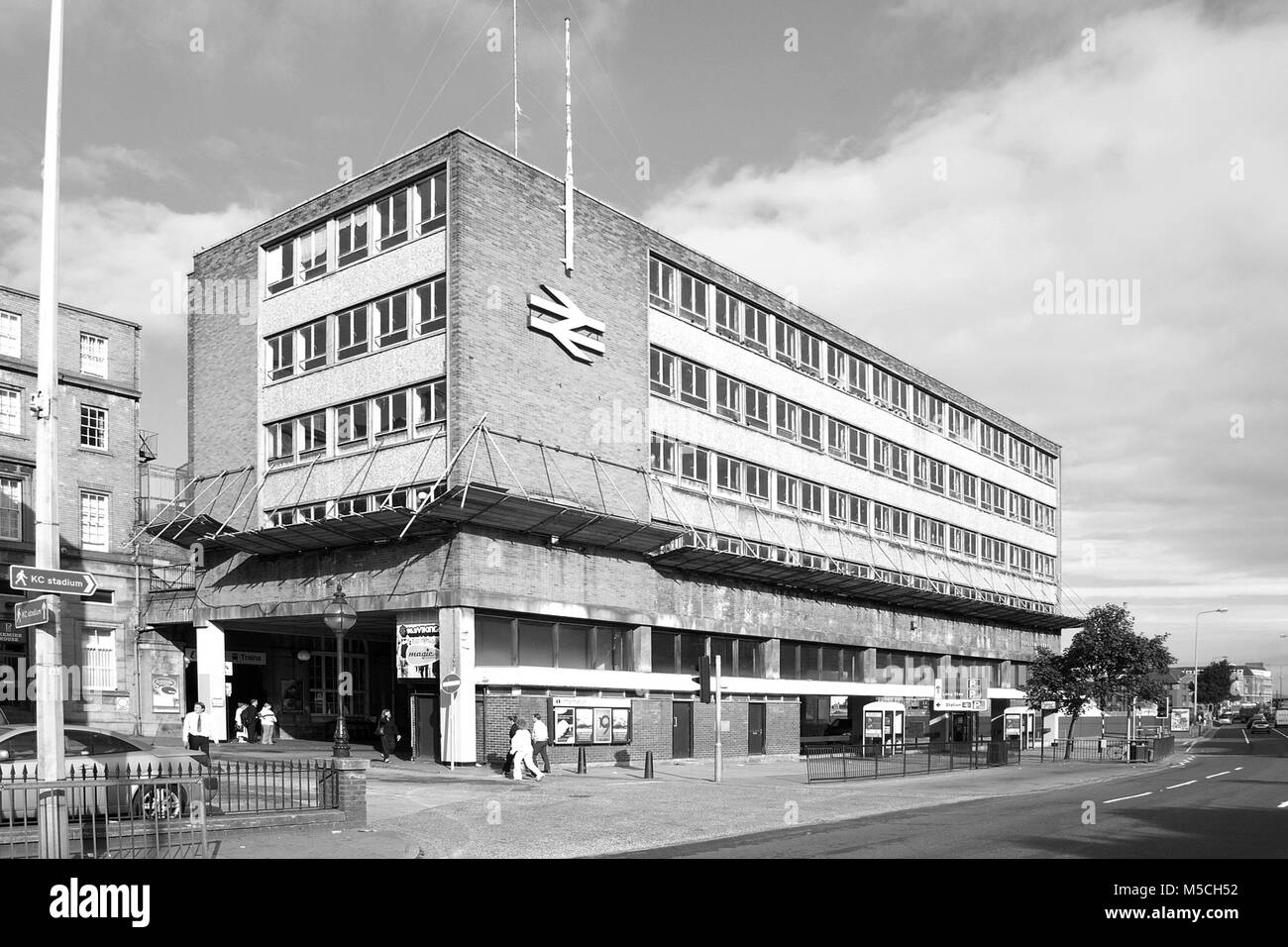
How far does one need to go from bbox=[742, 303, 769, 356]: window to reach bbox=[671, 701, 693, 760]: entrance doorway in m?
14.3

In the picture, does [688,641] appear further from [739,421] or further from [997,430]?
[997,430]

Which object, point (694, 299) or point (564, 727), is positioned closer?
point (564, 727)

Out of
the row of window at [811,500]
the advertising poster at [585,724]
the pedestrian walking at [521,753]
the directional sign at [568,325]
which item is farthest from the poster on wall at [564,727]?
the directional sign at [568,325]

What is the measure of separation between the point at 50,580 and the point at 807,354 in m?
41.9

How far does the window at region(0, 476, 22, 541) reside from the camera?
4031 centimetres

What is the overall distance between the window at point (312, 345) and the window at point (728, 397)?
47.2ft

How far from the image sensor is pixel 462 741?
33906 millimetres

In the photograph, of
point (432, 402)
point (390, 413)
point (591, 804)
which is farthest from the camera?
point (390, 413)

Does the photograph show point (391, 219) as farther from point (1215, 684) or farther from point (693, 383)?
point (1215, 684)

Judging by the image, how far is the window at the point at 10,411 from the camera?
4097 centimetres

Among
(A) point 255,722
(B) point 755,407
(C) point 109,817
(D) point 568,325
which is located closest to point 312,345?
(D) point 568,325

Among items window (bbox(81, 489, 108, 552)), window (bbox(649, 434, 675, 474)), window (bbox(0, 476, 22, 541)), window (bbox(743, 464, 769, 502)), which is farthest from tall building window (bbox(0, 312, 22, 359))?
window (bbox(743, 464, 769, 502))

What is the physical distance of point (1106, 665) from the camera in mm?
59469

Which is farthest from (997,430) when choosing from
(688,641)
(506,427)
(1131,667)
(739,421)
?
(506,427)
